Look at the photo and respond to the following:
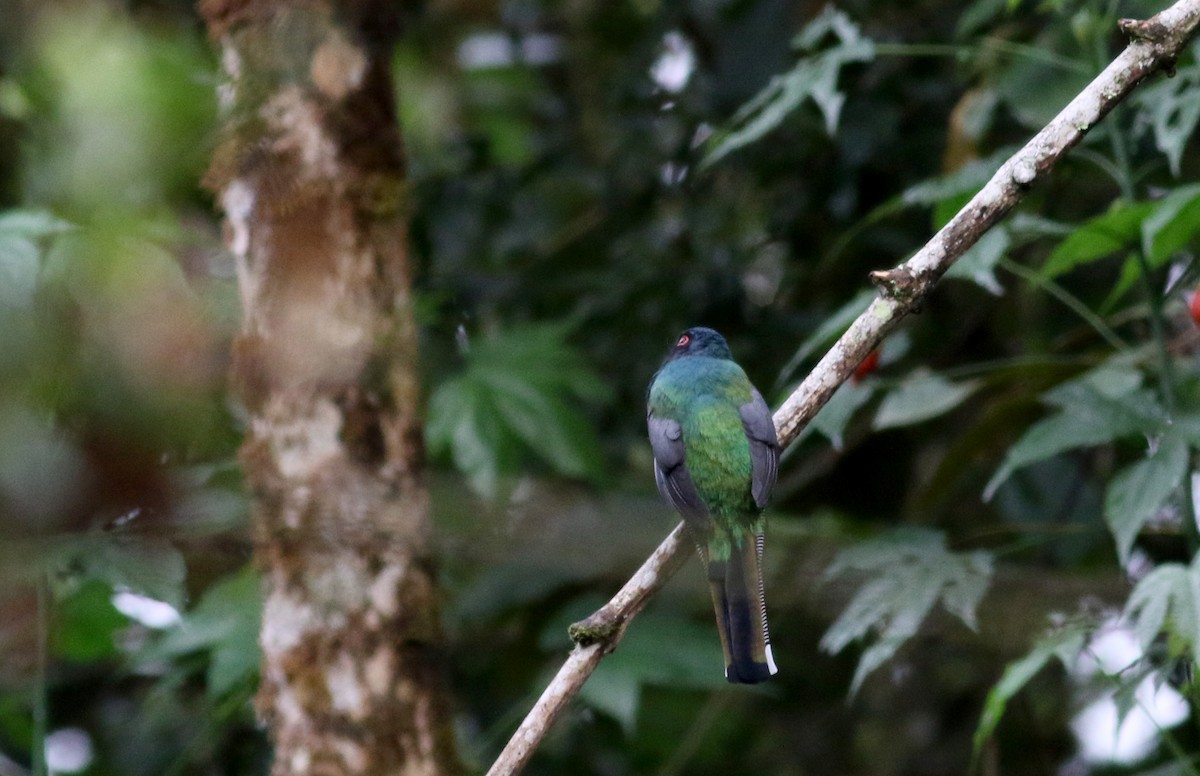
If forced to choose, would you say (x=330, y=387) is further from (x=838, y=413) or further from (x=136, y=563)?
(x=838, y=413)

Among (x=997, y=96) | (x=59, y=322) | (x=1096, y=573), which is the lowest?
(x=1096, y=573)

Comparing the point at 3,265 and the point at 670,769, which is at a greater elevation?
the point at 3,265

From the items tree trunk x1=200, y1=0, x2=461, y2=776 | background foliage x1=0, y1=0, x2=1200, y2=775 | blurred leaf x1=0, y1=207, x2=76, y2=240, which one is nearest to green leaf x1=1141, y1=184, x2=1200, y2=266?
background foliage x1=0, y1=0, x2=1200, y2=775

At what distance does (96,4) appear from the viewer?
420cm

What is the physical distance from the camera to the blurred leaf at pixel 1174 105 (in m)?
2.63

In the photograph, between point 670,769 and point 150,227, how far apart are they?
204cm

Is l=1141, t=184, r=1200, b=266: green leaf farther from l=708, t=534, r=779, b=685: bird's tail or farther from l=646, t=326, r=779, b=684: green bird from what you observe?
l=708, t=534, r=779, b=685: bird's tail

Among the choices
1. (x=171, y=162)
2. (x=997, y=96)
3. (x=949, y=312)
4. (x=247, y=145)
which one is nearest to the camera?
(x=247, y=145)

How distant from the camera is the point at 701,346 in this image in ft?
9.92

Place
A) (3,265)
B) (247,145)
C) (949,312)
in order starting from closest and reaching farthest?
(3,265) < (247,145) < (949,312)

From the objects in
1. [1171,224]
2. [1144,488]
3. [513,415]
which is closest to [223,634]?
[513,415]

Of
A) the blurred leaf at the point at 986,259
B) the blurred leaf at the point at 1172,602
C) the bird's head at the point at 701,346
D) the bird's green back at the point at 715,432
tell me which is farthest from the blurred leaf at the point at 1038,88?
the blurred leaf at the point at 1172,602

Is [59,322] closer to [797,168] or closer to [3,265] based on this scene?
[3,265]

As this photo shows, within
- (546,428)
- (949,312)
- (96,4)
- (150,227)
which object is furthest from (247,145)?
(949,312)
